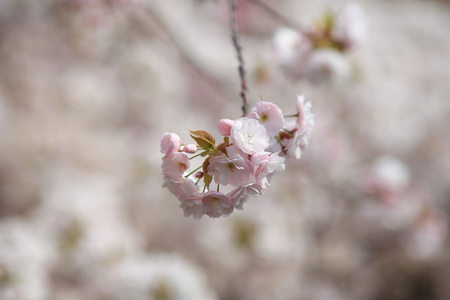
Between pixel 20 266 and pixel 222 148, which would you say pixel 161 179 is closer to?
pixel 20 266

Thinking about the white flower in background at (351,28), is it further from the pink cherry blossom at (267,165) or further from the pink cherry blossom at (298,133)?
the pink cherry blossom at (267,165)

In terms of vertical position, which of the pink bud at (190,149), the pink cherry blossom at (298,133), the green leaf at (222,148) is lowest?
the pink bud at (190,149)

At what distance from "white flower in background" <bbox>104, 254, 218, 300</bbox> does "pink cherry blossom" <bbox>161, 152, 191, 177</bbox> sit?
0.81 meters

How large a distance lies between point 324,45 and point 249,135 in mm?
685

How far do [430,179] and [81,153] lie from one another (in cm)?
221

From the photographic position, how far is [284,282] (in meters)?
1.97

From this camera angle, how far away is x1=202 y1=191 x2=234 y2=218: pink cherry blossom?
541 mm

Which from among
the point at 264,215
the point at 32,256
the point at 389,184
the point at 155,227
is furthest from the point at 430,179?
the point at 32,256

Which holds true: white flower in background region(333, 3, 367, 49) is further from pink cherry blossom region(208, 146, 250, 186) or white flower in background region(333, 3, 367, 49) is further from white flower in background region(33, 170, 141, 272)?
white flower in background region(33, 170, 141, 272)

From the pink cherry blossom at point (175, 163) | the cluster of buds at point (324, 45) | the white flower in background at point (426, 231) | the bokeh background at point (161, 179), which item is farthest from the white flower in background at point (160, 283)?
the white flower in background at point (426, 231)

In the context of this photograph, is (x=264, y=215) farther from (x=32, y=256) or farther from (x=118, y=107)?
(x=118, y=107)

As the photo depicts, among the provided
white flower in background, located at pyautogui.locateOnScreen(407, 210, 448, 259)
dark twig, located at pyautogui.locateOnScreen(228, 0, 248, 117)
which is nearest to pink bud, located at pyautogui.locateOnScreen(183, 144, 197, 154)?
dark twig, located at pyautogui.locateOnScreen(228, 0, 248, 117)

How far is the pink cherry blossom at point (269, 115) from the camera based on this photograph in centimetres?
55

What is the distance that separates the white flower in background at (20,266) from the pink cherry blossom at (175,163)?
2.62 feet
